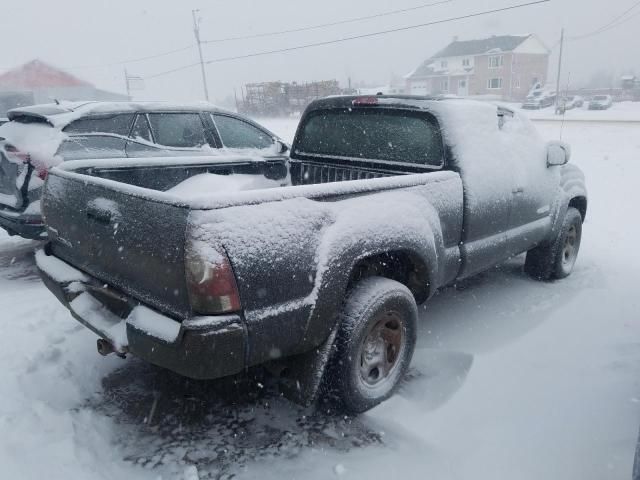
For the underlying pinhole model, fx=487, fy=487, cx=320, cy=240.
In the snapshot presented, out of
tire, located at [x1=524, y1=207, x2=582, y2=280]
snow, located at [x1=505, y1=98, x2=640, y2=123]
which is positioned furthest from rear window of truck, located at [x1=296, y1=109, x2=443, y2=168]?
snow, located at [x1=505, y1=98, x2=640, y2=123]

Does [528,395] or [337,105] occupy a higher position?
[337,105]

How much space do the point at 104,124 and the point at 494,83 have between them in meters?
56.8

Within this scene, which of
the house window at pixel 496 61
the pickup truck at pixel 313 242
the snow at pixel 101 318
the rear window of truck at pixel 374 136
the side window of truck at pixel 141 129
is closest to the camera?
the pickup truck at pixel 313 242

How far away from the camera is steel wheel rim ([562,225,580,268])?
5.16 metres

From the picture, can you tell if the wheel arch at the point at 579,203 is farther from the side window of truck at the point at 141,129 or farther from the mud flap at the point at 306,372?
the side window of truck at the point at 141,129

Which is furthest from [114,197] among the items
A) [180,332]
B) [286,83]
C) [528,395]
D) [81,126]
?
[286,83]

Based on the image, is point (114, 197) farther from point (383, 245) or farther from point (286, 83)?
point (286, 83)

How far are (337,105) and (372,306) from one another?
215cm

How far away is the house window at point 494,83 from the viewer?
5491 centimetres

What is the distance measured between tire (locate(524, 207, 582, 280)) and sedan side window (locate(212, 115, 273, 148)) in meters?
3.87

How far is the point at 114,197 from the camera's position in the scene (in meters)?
2.44

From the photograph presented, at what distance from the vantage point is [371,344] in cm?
297

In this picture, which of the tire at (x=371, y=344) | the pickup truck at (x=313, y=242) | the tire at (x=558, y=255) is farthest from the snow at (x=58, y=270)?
the tire at (x=558, y=255)

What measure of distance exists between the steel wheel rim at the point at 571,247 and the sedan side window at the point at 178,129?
456cm
